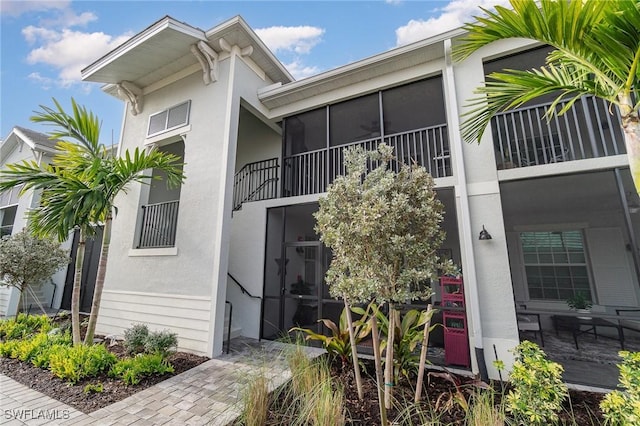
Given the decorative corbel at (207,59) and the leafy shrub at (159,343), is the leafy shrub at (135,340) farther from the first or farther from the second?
the decorative corbel at (207,59)

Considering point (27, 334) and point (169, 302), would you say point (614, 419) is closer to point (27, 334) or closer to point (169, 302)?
point (169, 302)

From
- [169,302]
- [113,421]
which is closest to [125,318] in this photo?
[169,302]

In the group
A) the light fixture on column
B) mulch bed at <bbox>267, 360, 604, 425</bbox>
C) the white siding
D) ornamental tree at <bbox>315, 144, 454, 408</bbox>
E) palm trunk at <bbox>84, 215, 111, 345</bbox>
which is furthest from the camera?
the white siding

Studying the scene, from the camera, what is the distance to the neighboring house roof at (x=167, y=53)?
582 centimetres

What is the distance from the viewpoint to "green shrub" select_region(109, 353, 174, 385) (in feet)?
12.2

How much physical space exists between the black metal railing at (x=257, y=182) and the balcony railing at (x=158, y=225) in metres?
1.59

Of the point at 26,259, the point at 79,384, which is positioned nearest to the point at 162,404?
the point at 79,384

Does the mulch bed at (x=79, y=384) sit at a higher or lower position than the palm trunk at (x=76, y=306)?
lower

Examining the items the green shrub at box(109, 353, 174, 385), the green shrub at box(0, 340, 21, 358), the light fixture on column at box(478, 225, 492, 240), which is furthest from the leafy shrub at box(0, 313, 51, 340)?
the light fixture on column at box(478, 225, 492, 240)

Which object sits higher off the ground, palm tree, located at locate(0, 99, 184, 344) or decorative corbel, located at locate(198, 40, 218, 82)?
decorative corbel, located at locate(198, 40, 218, 82)

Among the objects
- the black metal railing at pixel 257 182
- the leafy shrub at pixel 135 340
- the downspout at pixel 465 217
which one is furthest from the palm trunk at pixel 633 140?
the leafy shrub at pixel 135 340

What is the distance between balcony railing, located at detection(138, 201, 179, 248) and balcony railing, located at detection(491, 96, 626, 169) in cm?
729

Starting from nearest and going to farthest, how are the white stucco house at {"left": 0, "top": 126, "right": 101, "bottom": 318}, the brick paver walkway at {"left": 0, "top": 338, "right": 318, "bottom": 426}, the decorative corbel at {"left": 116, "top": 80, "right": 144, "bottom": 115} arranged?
the brick paver walkway at {"left": 0, "top": 338, "right": 318, "bottom": 426} → the decorative corbel at {"left": 116, "top": 80, "right": 144, "bottom": 115} → the white stucco house at {"left": 0, "top": 126, "right": 101, "bottom": 318}

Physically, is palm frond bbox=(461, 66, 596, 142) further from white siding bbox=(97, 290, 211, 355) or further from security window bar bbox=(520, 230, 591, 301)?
security window bar bbox=(520, 230, 591, 301)
